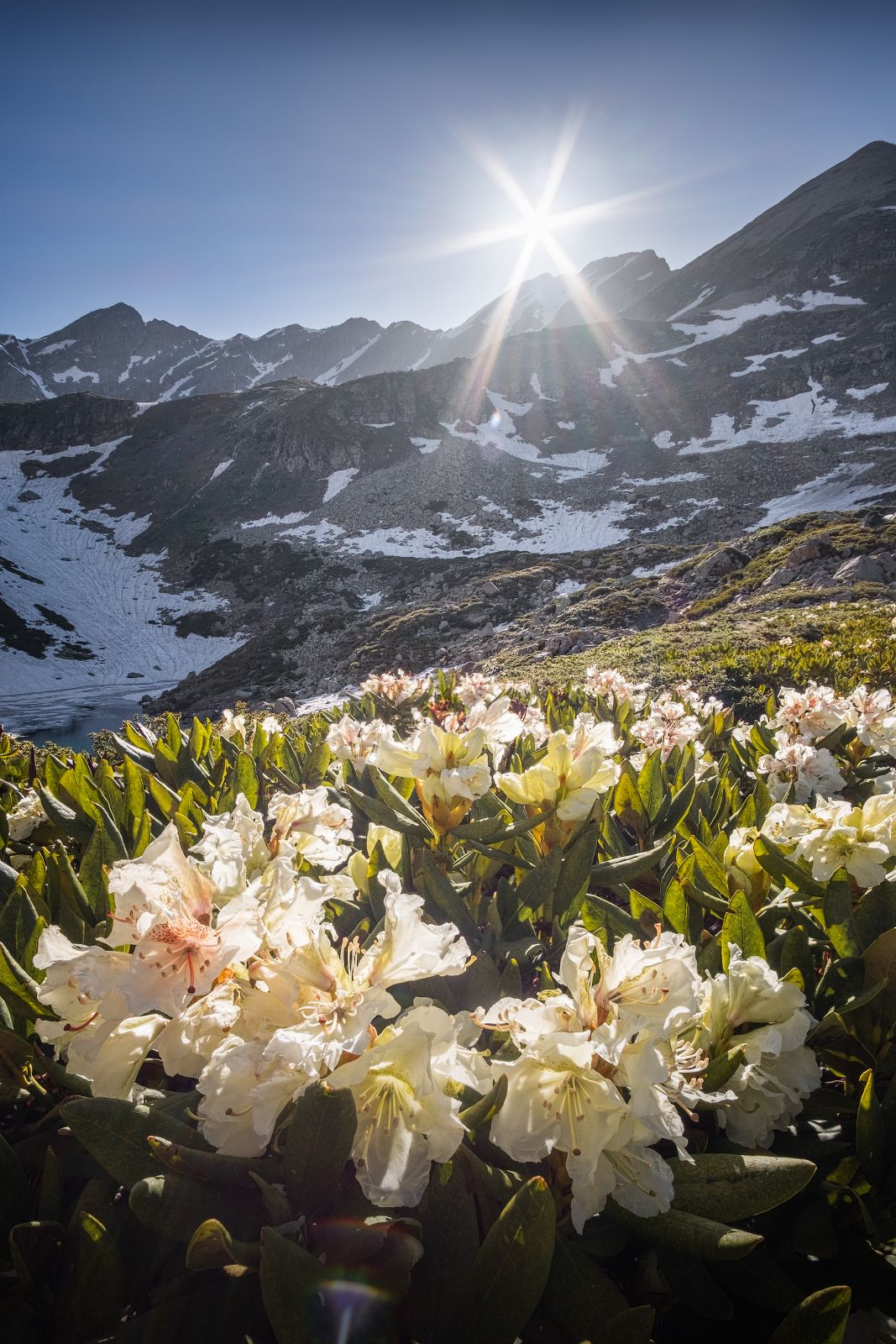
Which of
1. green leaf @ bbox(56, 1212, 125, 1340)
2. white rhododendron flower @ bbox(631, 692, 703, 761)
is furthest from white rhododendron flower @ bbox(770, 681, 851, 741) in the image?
green leaf @ bbox(56, 1212, 125, 1340)

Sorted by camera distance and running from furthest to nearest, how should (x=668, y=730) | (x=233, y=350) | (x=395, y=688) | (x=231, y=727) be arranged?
(x=233, y=350) → (x=395, y=688) → (x=231, y=727) → (x=668, y=730)

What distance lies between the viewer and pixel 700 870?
1684mm

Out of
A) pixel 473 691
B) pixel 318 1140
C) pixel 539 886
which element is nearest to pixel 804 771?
pixel 539 886

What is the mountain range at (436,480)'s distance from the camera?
3888cm

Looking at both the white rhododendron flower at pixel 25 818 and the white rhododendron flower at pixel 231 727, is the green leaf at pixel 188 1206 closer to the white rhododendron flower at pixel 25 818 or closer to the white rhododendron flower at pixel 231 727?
the white rhododendron flower at pixel 25 818

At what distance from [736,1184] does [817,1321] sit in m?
0.16

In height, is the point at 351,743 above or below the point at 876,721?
above

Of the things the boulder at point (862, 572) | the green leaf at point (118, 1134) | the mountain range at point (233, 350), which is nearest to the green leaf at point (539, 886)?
the green leaf at point (118, 1134)

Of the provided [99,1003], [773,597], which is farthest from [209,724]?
[773,597]

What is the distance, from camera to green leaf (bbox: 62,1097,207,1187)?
92cm

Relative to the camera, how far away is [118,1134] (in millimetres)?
939

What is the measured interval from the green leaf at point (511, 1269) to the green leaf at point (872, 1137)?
581 millimetres

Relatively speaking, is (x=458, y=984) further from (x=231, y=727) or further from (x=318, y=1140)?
(x=231, y=727)

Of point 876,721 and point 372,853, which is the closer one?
point 372,853
